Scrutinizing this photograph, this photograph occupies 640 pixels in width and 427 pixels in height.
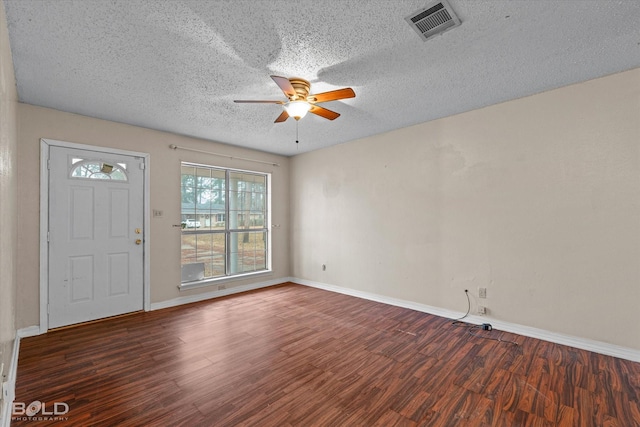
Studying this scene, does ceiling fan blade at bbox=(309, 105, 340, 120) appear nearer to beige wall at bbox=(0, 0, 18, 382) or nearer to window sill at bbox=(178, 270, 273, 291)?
beige wall at bbox=(0, 0, 18, 382)

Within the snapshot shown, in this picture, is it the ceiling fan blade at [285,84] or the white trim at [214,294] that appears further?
the white trim at [214,294]

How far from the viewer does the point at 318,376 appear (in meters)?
2.30

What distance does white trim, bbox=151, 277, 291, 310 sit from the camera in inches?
162

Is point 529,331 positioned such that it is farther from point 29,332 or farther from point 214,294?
point 29,332

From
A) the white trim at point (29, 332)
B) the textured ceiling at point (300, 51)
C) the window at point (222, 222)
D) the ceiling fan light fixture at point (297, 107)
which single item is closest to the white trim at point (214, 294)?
the window at point (222, 222)

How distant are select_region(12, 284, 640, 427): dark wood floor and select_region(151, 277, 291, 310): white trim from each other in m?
0.60

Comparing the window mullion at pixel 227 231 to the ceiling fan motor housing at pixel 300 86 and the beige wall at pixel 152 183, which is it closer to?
the beige wall at pixel 152 183

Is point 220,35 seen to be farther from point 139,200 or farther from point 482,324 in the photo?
point 482,324

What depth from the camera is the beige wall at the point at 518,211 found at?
2.62 metres

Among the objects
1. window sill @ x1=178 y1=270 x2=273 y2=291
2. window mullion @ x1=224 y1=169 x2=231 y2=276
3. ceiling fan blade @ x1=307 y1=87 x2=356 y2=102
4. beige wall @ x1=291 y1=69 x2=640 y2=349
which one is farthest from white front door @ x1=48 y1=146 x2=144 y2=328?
beige wall @ x1=291 y1=69 x2=640 y2=349

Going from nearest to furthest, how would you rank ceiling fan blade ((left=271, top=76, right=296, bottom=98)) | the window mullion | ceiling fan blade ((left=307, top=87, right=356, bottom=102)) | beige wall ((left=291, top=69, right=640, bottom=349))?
1. ceiling fan blade ((left=271, top=76, right=296, bottom=98))
2. ceiling fan blade ((left=307, top=87, right=356, bottom=102))
3. beige wall ((left=291, top=69, right=640, bottom=349))
4. the window mullion

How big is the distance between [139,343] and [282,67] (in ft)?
10.1

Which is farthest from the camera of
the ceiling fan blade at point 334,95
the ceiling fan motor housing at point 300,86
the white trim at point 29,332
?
the white trim at point 29,332

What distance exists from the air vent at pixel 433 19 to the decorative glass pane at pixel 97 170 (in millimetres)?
3880
